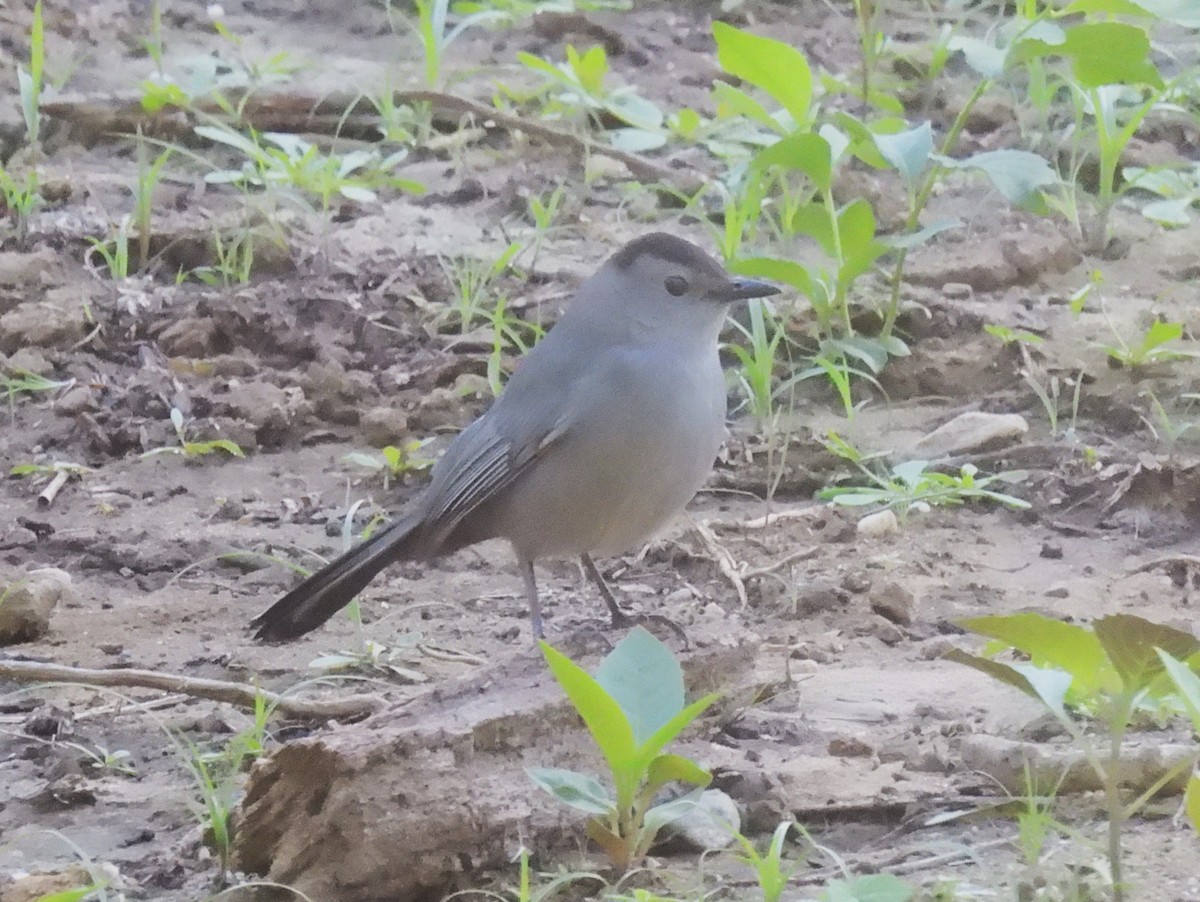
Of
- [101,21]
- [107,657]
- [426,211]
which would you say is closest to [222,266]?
[426,211]

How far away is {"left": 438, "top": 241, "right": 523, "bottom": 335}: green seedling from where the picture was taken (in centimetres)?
544

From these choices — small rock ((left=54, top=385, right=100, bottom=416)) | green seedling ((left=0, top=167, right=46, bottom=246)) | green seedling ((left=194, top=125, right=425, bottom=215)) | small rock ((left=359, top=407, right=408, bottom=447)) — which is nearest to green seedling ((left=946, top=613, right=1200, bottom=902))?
small rock ((left=359, top=407, right=408, bottom=447))

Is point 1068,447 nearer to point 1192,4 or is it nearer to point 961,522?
point 961,522

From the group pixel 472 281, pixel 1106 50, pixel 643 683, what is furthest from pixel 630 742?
pixel 472 281

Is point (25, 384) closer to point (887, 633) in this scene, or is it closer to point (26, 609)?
point (26, 609)

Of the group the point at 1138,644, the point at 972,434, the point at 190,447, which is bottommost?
the point at 190,447

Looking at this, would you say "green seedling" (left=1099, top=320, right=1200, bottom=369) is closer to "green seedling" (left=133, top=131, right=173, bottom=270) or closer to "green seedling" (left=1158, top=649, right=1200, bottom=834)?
"green seedling" (left=1158, top=649, right=1200, bottom=834)

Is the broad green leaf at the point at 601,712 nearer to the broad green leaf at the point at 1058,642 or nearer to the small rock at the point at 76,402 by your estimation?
the broad green leaf at the point at 1058,642

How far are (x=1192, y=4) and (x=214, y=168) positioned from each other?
3.91 meters

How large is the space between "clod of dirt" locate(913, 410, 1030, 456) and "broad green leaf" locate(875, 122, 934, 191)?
2.62 ft

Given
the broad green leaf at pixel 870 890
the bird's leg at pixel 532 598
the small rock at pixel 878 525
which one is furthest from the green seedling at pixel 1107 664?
the small rock at pixel 878 525

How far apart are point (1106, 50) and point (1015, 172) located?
0.44 metres

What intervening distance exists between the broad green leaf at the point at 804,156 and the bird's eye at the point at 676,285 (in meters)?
0.97

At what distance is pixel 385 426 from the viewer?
16.3 feet
